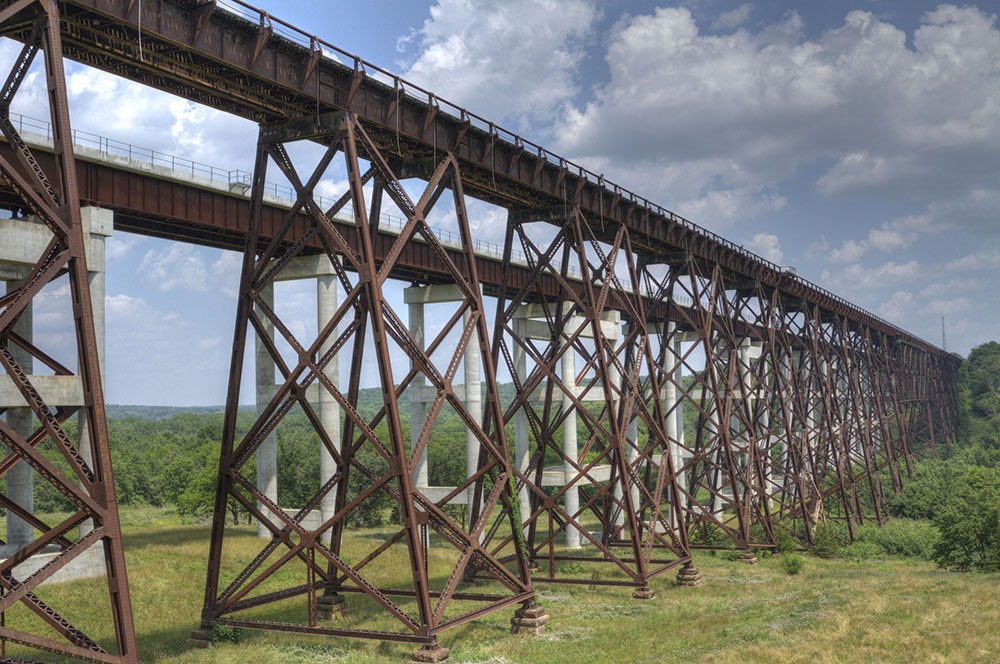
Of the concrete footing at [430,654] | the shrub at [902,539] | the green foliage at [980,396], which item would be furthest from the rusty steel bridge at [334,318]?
the green foliage at [980,396]

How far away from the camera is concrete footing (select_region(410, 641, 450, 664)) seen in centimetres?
1502

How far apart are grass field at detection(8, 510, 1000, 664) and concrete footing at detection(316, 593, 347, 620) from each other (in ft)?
5.10

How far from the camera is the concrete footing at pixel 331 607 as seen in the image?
1891cm

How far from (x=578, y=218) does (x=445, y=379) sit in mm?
8911

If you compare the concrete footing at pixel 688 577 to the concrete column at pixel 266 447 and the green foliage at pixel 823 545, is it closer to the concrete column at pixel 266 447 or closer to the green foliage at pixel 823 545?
the green foliage at pixel 823 545

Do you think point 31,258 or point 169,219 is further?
point 169,219

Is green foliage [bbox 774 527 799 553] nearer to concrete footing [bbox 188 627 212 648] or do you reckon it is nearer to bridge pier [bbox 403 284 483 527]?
bridge pier [bbox 403 284 483 527]

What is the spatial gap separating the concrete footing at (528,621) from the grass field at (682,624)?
257mm

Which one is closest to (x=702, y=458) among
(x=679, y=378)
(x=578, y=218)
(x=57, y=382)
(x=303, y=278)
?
(x=578, y=218)

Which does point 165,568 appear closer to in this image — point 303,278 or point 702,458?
point 303,278

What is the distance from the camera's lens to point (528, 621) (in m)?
18.4

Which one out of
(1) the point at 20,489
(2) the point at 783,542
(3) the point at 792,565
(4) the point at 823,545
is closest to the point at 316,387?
(1) the point at 20,489

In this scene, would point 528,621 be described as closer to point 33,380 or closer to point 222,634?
point 222,634

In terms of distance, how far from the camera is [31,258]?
Answer: 20.1 m
